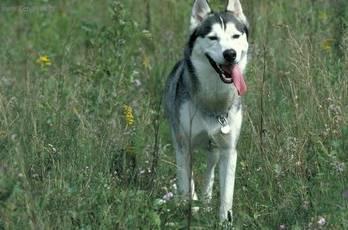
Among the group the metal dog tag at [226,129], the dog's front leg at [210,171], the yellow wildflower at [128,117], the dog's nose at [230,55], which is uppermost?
the dog's nose at [230,55]

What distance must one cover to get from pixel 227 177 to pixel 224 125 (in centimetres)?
35

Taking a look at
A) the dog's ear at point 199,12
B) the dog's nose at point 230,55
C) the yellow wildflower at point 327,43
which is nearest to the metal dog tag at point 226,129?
the dog's nose at point 230,55

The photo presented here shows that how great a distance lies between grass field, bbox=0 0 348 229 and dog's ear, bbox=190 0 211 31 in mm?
836

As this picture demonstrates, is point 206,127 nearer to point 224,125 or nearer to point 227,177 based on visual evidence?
point 224,125

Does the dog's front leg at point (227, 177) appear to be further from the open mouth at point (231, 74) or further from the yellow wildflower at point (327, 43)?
the yellow wildflower at point (327, 43)

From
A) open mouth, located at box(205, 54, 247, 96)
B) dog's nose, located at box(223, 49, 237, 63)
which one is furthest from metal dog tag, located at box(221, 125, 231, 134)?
dog's nose, located at box(223, 49, 237, 63)

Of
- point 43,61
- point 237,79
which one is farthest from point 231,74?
point 43,61

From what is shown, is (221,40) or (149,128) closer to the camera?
(221,40)

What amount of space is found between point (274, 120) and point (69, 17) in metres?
4.38

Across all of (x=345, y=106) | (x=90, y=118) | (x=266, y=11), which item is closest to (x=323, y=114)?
(x=345, y=106)

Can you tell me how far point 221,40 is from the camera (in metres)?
6.34

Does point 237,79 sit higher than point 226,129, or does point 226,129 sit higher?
point 237,79

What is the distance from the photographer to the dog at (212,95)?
6.39m

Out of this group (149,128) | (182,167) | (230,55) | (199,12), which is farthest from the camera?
(149,128)
